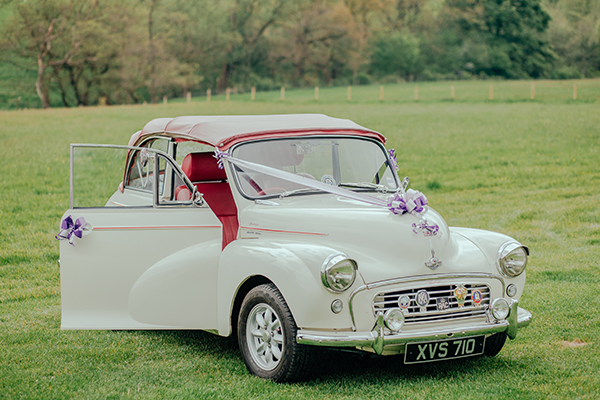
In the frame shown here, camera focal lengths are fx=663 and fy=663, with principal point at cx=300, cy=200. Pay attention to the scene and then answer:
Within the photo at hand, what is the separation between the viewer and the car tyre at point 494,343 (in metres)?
5.44

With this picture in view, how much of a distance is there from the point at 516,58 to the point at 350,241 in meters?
67.6

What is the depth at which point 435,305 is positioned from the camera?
15.6ft

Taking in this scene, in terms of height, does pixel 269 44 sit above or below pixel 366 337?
above

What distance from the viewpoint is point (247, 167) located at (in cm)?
563

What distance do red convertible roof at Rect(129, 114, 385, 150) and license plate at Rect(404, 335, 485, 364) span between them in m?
2.27

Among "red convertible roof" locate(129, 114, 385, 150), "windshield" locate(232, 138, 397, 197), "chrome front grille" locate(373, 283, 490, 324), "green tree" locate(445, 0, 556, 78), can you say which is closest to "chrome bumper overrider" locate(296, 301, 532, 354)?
"chrome front grille" locate(373, 283, 490, 324)

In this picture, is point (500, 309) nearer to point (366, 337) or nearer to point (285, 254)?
point (366, 337)

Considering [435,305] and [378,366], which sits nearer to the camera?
[435,305]

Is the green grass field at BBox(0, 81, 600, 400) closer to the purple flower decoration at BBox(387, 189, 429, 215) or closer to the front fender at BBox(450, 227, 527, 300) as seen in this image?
the front fender at BBox(450, 227, 527, 300)

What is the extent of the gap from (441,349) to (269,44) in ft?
222

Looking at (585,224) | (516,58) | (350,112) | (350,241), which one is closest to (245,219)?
(350,241)

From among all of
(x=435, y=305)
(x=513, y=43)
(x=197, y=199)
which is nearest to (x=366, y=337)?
(x=435, y=305)

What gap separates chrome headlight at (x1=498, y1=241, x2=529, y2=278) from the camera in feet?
16.9

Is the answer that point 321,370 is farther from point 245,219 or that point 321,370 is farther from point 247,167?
point 247,167
